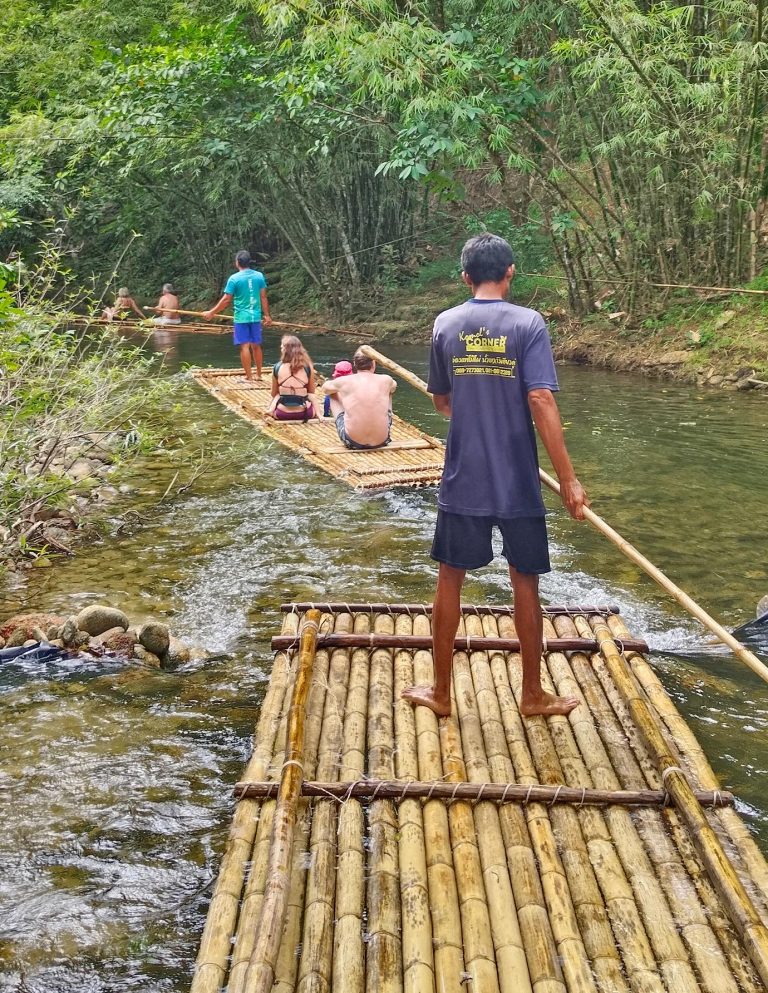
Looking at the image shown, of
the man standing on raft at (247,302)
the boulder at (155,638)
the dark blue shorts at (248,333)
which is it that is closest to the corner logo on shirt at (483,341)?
the boulder at (155,638)

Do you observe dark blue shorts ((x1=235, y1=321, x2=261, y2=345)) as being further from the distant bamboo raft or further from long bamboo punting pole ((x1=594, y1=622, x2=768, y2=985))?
long bamboo punting pole ((x1=594, y1=622, x2=768, y2=985))

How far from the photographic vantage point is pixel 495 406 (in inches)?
126

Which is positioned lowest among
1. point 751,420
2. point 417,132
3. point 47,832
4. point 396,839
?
point 47,832

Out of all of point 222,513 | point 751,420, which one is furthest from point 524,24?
point 222,513

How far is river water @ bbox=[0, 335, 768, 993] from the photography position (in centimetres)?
292

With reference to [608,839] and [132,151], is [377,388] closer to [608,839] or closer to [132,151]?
[608,839]

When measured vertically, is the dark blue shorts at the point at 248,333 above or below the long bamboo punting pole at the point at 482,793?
above

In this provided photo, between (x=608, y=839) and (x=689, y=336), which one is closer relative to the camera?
(x=608, y=839)

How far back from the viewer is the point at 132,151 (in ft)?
48.9

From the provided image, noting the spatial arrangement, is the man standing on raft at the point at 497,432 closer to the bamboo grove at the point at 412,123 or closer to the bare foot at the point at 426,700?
the bare foot at the point at 426,700

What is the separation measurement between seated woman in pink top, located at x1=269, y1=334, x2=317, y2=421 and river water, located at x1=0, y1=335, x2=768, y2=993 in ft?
1.50

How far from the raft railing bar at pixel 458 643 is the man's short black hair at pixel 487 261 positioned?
1517 mm

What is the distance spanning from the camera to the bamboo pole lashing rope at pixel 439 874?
7.61ft

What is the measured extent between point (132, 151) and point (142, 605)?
11536 millimetres
